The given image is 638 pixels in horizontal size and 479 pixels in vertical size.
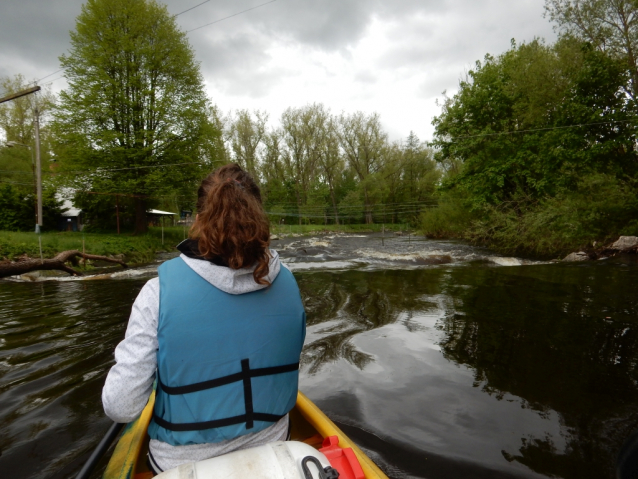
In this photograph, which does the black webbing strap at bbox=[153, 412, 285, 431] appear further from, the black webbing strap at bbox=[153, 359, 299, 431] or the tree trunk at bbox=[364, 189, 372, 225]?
the tree trunk at bbox=[364, 189, 372, 225]

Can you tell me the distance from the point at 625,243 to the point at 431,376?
45.8ft

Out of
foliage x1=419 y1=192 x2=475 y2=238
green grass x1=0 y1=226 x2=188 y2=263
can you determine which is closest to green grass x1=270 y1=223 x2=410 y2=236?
foliage x1=419 y1=192 x2=475 y2=238

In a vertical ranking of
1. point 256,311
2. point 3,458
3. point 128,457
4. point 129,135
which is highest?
point 129,135

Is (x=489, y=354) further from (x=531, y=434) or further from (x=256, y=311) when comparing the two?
(x=256, y=311)

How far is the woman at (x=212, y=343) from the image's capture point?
1.32 m

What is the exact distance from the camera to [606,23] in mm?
14797

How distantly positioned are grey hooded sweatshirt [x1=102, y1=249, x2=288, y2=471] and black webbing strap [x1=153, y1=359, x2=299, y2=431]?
81 millimetres

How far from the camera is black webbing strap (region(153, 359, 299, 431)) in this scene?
4.42 ft

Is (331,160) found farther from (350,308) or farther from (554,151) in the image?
(350,308)

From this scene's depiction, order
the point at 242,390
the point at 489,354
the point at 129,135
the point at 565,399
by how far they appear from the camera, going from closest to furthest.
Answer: the point at 242,390 < the point at 565,399 < the point at 489,354 < the point at 129,135

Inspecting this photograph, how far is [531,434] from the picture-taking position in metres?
3.07

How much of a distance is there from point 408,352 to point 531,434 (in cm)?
199

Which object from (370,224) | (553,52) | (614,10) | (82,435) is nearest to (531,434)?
(82,435)

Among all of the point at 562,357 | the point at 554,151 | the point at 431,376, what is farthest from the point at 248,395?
the point at 554,151
